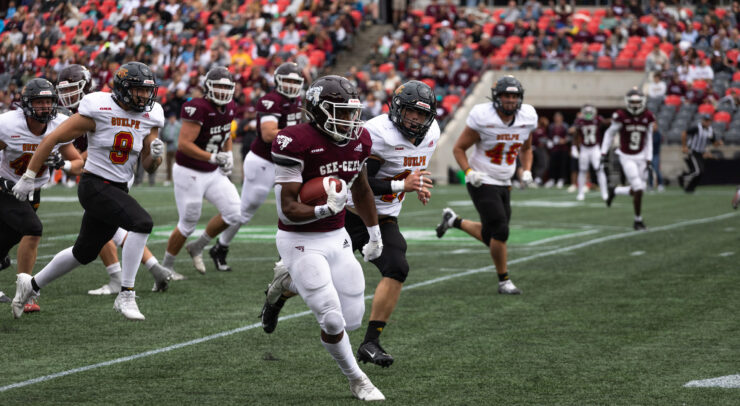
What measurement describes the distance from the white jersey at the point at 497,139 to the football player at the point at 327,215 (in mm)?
3816

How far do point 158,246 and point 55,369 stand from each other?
680 centimetres

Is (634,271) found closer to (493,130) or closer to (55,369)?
(493,130)

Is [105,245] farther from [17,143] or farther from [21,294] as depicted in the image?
[21,294]

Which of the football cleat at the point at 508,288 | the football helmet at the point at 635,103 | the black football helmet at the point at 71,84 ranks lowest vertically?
the football cleat at the point at 508,288

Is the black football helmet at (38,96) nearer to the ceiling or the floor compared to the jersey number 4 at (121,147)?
nearer to the ceiling

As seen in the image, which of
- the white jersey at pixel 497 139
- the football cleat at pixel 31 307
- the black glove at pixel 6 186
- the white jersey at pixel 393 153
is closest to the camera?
the white jersey at pixel 393 153

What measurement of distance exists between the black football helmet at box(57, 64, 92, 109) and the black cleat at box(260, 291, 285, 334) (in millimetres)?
2794

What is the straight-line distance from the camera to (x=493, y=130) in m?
9.26

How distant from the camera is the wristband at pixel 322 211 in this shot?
512 cm

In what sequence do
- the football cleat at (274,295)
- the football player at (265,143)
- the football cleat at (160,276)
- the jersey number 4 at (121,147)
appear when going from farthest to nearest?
1. the football player at (265,143)
2. the football cleat at (160,276)
3. the jersey number 4 at (121,147)
4. the football cleat at (274,295)

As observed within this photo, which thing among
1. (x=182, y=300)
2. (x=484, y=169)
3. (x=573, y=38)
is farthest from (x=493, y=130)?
(x=573, y=38)

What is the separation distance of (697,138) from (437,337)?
61.6 feet

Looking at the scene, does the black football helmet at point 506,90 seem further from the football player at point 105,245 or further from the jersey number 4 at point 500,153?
the football player at point 105,245

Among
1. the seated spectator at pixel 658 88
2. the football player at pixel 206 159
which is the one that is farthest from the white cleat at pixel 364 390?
the seated spectator at pixel 658 88
